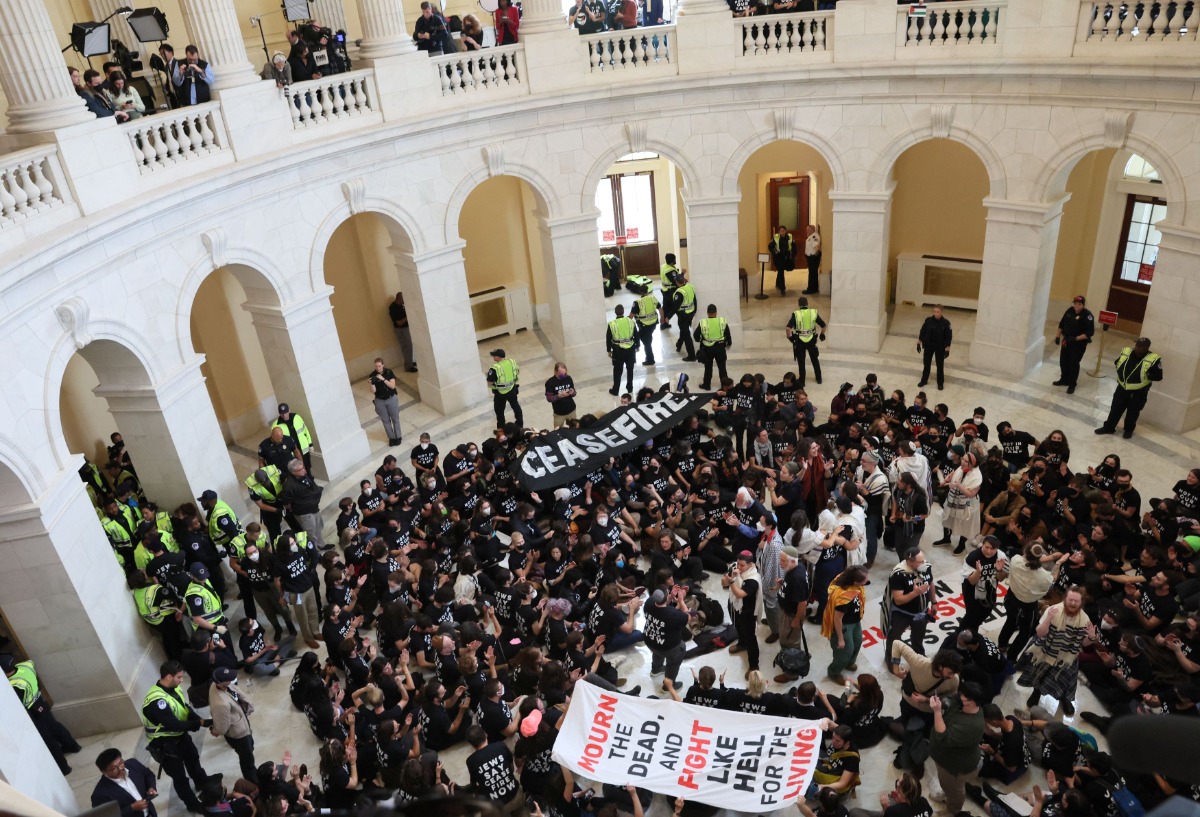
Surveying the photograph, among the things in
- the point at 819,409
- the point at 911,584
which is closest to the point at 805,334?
the point at 819,409

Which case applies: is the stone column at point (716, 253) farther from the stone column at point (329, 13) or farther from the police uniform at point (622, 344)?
the stone column at point (329, 13)

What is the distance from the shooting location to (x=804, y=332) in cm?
1783

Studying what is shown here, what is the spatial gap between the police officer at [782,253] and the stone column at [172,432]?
1433 cm

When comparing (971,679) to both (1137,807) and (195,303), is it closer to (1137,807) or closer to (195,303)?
(1137,807)

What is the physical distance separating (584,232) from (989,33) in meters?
8.19

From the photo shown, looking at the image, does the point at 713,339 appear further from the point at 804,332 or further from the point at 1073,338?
the point at 1073,338

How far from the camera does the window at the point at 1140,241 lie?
18.8 metres

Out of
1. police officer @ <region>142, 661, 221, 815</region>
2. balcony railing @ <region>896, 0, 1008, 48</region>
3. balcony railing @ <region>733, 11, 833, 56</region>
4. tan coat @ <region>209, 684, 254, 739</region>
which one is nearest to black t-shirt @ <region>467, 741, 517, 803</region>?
tan coat @ <region>209, 684, 254, 739</region>

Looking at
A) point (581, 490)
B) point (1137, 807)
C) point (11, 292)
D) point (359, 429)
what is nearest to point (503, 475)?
point (581, 490)

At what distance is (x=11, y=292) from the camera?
10.8 metres

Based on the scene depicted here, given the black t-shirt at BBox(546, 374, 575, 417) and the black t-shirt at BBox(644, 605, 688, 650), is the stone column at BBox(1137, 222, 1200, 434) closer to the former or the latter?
the black t-shirt at BBox(546, 374, 575, 417)

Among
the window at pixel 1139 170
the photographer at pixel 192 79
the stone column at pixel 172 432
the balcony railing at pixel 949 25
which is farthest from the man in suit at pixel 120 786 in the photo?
the window at pixel 1139 170

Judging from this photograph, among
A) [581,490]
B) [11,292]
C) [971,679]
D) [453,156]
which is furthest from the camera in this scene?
[453,156]

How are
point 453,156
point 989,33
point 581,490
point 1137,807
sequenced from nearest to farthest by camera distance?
point 1137,807 → point 581,490 → point 989,33 → point 453,156
